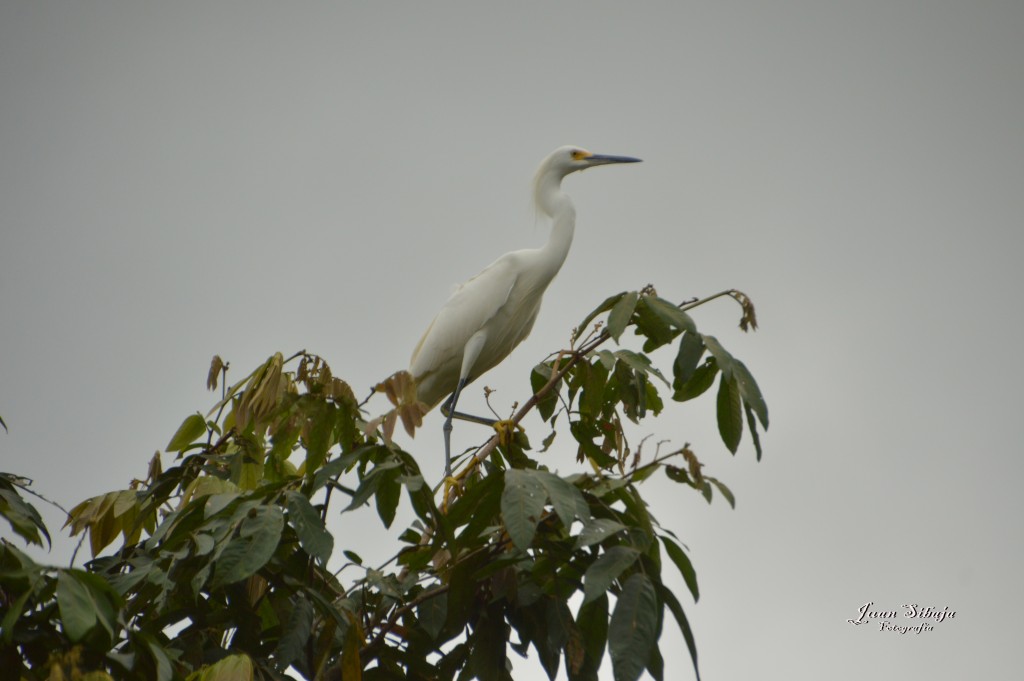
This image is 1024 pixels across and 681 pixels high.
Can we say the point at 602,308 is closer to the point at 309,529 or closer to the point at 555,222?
the point at 309,529

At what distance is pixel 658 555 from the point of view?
2.53 m

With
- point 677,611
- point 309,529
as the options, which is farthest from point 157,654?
point 677,611

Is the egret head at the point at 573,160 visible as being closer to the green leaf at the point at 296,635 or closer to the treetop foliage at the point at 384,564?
the treetop foliage at the point at 384,564

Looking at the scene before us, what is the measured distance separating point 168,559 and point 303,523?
1.96 ft

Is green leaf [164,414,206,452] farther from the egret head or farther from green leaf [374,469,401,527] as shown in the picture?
the egret head

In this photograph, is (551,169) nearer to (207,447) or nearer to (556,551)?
(207,447)

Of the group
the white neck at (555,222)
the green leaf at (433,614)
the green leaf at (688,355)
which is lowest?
the green leaf at (433,614)

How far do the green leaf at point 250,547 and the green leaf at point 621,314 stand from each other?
1.05 m

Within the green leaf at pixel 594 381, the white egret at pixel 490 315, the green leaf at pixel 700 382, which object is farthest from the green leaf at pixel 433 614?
the white egret at pixel 490 315

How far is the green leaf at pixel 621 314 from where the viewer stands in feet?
9.77

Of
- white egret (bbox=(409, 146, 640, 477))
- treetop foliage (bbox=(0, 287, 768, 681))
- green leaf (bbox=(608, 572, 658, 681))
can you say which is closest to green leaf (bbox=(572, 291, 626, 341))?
treetop foliage (bbox=(0, 287, 768, 681))

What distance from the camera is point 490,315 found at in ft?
20.0

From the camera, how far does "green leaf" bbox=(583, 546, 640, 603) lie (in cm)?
221

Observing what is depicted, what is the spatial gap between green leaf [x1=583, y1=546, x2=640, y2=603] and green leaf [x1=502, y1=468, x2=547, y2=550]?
154mm
